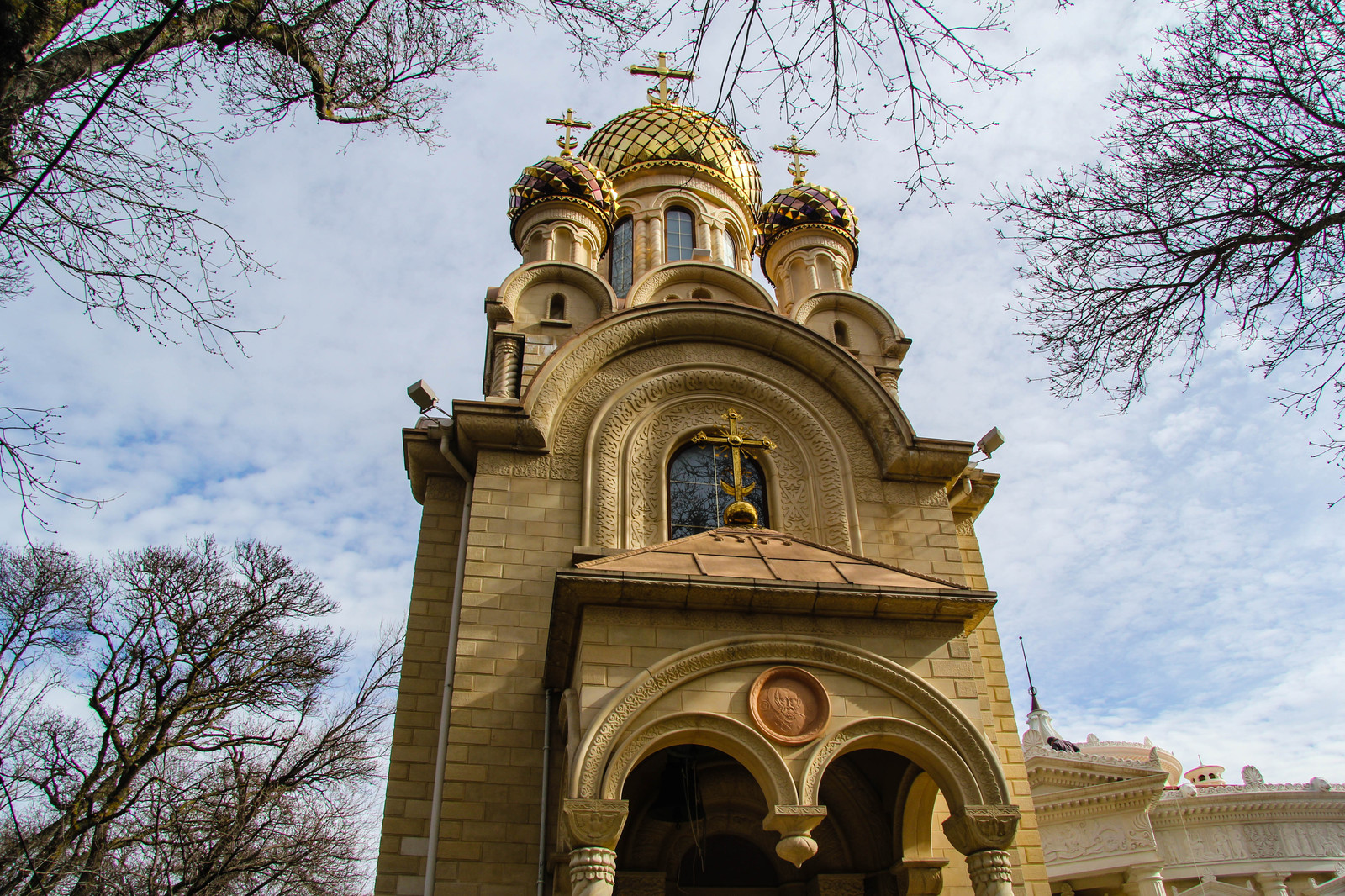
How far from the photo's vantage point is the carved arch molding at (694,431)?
10.1 m

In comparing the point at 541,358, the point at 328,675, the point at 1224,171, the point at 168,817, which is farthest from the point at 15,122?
the point at 328,675

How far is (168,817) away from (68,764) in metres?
1.75

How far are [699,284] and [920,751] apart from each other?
8888 mm

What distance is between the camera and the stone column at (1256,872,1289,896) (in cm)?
2164

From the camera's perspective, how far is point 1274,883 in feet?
71.3

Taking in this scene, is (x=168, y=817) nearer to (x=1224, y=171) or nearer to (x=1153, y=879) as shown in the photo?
(x=1224, y=171)

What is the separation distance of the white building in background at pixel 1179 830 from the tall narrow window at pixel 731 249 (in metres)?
13.2

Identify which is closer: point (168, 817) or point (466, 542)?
point (466, 542)

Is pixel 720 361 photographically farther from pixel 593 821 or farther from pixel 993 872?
pixel 993 872

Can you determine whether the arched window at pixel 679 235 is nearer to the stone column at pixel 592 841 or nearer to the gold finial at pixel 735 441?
the gold finial at pixel 735 441

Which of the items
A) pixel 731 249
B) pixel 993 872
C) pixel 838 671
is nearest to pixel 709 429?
pixel 838 671

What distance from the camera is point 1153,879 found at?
759 inches

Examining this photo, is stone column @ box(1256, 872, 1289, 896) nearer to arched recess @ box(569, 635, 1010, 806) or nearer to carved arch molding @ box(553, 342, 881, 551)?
carved arch molding @ box(553, 342, 881, 551)

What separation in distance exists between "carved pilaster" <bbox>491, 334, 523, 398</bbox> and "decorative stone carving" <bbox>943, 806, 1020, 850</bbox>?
264 inches
